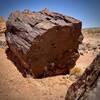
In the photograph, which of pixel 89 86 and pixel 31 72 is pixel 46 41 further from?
pixel 89 86

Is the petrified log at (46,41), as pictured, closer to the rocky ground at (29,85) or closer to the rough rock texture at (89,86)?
the rocky ground at (29,85)

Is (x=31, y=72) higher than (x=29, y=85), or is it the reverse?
(x=31, y=72)

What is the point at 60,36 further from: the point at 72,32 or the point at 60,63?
the point at 60,63

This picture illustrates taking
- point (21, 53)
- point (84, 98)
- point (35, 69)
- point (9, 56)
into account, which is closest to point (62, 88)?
point (35, 69)

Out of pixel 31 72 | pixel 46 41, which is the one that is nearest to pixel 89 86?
pixel 46 41

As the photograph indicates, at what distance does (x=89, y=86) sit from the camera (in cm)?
273

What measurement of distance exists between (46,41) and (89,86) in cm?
399

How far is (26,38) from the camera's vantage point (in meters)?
6.66

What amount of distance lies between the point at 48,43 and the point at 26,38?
69 centimetres

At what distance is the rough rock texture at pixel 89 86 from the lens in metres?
2.49

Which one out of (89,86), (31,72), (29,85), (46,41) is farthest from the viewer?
(31,72)

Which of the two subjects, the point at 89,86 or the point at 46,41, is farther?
the point at 46,41

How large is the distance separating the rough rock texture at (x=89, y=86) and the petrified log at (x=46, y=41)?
3326mm

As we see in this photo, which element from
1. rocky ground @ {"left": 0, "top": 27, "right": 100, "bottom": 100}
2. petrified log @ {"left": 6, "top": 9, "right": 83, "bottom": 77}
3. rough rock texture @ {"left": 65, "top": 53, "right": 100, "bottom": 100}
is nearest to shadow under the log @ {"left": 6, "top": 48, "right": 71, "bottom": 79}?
petrified log @ {"left": 6, "top": 9, "right": 83, "bottom": 77}
